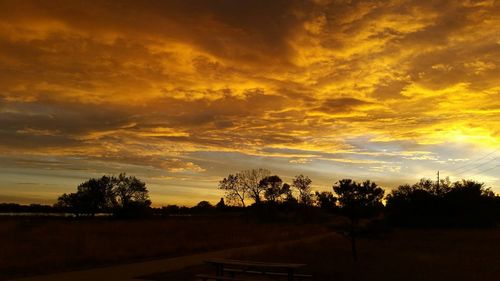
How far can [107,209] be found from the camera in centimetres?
9025

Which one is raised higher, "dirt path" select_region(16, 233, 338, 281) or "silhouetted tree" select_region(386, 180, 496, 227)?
Result: "silhouetted tree" select_region(386, 180, 496, 227)

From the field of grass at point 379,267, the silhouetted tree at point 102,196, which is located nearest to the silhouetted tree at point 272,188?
the silhouetted tree at point 102,196

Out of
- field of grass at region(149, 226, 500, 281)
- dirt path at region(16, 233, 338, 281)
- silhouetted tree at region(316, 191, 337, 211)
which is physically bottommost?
field of grass at region(149, 226, 500, 281)

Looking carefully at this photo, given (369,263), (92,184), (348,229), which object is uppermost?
(92,184)

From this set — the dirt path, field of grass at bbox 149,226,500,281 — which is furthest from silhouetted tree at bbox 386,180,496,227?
the dirt path

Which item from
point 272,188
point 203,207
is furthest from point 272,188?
point 203,207

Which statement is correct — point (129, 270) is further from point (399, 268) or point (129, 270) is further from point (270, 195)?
point (270, 195)

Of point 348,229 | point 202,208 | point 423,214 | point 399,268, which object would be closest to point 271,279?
point 399,268

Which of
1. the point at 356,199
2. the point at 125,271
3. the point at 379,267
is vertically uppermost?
the point at 356,199

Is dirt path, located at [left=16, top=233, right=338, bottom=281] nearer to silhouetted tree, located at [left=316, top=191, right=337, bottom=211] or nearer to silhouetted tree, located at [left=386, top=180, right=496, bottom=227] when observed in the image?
silhouetted tree, located at [left=316, top=191, right=337, bottom=211]

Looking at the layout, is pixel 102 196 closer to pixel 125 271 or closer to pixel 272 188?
pixel 272 188

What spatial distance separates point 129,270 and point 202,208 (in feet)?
353

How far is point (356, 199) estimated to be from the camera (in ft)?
63.1

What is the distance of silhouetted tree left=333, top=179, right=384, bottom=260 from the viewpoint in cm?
1912
